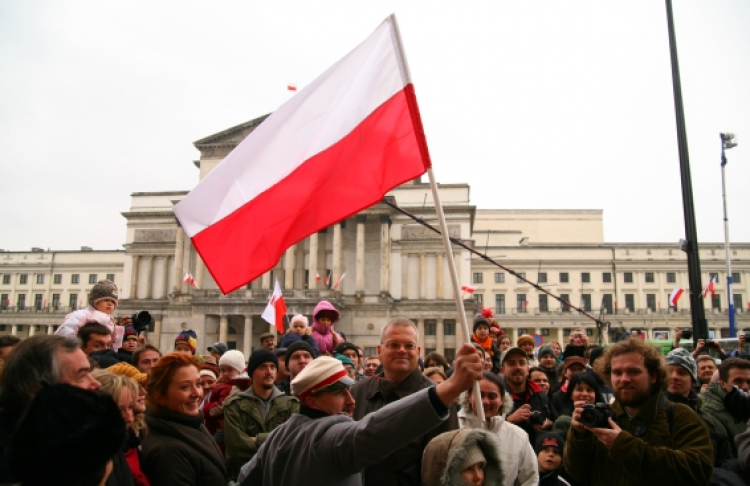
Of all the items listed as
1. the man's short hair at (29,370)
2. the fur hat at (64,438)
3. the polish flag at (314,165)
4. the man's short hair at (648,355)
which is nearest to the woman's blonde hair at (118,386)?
the man's short hair at (29,370)

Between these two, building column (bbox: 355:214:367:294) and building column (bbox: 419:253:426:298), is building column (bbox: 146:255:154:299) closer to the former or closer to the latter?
building column (bbox: 355:214:367:294)

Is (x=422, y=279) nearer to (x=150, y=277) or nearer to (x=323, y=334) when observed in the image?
(x=150, y=277)

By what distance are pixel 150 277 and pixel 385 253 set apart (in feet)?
74.4

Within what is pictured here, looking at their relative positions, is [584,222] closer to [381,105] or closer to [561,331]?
[561,331]

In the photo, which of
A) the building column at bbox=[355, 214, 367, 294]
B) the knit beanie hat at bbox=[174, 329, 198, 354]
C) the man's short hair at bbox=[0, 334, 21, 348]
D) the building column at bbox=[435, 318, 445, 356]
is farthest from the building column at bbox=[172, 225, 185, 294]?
the man's short hair at bbox=[0, 334, 21, 348]

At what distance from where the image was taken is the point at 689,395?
5.61m

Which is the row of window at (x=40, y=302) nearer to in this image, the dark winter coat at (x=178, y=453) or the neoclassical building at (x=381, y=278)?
the neoclassical building at (x=381, y=278)

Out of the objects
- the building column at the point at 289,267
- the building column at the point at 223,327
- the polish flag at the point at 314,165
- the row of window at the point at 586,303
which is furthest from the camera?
the row of window at the point at 586,303

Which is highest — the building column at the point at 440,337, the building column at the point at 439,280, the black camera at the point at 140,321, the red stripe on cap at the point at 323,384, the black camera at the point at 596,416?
the building column at the point at 439,280

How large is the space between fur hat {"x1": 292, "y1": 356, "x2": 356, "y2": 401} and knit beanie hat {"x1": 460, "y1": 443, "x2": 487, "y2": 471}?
819 mm

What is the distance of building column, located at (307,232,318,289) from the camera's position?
176ft

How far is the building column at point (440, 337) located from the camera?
52406 mm

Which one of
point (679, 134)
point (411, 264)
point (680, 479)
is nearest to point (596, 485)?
point (680, 479)

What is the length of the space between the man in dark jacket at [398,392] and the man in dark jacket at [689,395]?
216cm
